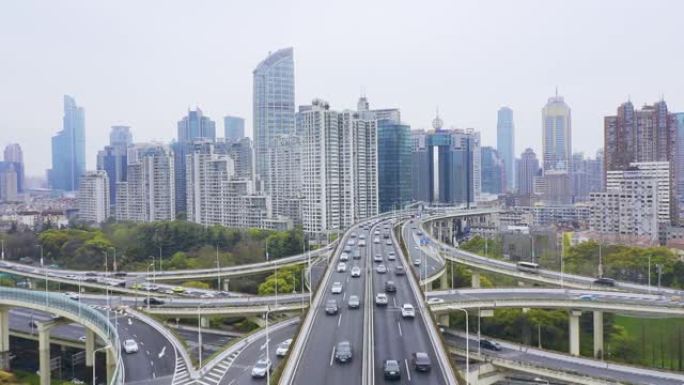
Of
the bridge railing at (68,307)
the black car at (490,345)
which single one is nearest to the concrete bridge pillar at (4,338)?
the bridge railing at (68,307)

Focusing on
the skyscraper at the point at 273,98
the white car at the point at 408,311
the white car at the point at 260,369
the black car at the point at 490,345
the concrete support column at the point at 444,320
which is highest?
the skyscraper at the point at 273,98

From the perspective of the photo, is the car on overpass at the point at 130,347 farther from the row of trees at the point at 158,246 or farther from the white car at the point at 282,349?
the row of trees at the point at 158,246

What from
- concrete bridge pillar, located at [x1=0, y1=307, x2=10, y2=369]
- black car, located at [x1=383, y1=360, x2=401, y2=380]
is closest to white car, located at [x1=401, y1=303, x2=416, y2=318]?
black car, located at [x1=383, y1=360, x2=401, y2=380]

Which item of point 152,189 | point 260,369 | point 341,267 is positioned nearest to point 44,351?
point 341,267

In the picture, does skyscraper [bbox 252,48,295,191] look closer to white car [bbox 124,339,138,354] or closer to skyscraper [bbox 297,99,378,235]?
skyscraper [bbox 297,99,378,235]

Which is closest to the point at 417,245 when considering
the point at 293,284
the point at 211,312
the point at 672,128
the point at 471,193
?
the point at 293,284

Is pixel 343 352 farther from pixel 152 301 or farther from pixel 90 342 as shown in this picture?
pixel 152 301
